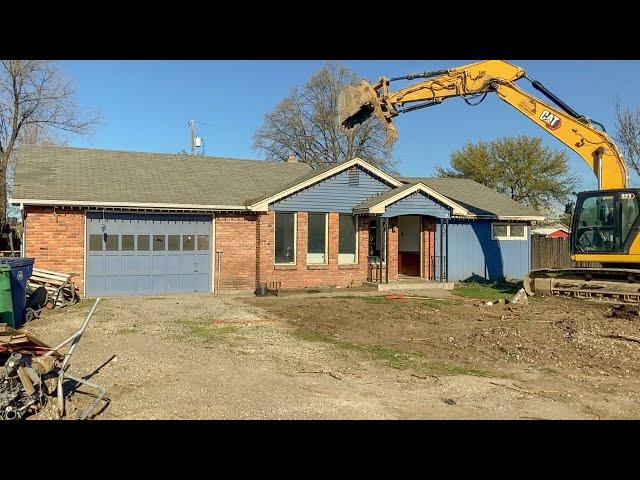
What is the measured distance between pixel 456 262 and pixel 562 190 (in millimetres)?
30851

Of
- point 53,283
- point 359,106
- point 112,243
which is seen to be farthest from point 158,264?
point 359,106

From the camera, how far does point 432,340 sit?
416 inches

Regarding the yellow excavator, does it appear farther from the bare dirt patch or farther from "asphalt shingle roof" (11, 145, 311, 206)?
"asphalt shingle roof" (11, 145, 311, 206)

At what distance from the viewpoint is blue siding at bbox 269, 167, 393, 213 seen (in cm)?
1972

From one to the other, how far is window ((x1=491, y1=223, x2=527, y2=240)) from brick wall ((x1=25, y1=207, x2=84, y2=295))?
15743 millimetres

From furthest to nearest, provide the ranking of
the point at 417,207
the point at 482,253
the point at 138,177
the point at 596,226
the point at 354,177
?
the point at 482,253 < the point at 417,207 < the point at 354,177 < the point at 138,177 < the point at 596,226

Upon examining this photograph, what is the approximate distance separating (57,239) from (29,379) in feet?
38.9

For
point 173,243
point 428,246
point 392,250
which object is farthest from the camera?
point 428,246

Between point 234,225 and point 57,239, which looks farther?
point 234,225

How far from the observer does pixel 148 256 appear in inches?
704

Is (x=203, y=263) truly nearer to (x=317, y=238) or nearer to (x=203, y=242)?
(x=203, y=242)

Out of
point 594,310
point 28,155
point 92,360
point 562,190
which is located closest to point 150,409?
point 92,360

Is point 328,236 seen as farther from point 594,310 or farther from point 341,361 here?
point 341,361

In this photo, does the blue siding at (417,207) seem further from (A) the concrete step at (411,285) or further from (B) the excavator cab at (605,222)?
(B) the excavator cab at (605,222)
